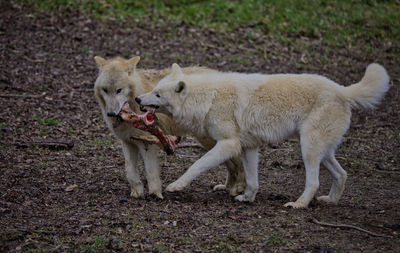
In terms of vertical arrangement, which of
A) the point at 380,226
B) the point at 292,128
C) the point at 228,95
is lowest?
the point at 380,226

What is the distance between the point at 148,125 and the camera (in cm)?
630

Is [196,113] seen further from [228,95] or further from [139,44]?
[139,44]

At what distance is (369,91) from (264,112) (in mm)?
1261

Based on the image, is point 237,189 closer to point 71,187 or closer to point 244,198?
point 244,198

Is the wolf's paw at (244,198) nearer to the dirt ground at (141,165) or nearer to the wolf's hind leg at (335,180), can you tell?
the dirt ground at (141,165)

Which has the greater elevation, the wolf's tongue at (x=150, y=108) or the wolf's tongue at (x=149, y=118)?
the wolf's tongue at (x=150, y=108)

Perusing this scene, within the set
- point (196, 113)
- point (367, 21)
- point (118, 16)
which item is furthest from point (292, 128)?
point (367, 21)

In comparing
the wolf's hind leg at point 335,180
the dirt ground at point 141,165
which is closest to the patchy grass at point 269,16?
the dirt ground at point 141,165

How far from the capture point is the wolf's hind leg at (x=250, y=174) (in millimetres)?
6504

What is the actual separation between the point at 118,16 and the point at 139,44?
1.57 meters

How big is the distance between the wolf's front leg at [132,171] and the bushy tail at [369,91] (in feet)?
8.86

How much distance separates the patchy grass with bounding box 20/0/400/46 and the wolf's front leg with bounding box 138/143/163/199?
26.6ft

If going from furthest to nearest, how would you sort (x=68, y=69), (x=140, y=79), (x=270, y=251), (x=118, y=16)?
1. (x=118, y=16)
2. (x=68, y=69)
3. (x=140, y=79)
4. (x=270, y=251)

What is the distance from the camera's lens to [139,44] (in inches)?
512
